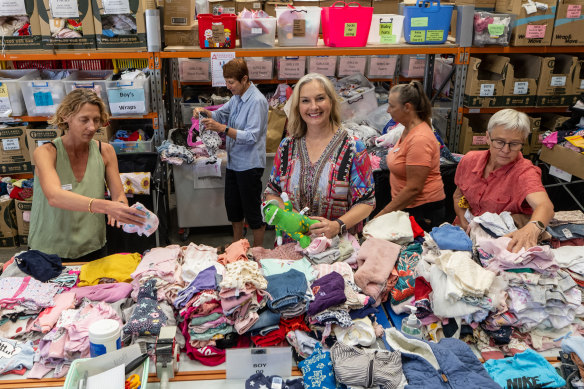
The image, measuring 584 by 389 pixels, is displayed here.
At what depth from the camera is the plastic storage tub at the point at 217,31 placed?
457 cm

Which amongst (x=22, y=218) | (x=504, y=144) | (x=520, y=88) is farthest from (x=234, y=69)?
(x=520, y=88)

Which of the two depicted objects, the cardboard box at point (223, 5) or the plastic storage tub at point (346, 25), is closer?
the plastic storage tub at point (346, 25)

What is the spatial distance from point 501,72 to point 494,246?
336cm

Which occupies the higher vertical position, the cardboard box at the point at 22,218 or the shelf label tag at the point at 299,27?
the shelf label tag at the point at 299,27

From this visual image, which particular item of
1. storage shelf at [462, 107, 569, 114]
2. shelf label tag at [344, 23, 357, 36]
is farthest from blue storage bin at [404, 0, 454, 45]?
storage shelf at [462, 107, 569, 114]

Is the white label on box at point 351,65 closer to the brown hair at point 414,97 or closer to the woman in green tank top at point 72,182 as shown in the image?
the brown hair at point 414,97

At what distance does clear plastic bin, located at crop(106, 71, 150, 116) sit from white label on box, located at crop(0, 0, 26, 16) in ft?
3.08

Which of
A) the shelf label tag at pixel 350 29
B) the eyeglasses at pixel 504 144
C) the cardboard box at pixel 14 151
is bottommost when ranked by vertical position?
the cardboard box at pixel 14 151

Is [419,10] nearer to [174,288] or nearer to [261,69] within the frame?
[261,69]

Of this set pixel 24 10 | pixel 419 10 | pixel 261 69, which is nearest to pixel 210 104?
pixel 261 69

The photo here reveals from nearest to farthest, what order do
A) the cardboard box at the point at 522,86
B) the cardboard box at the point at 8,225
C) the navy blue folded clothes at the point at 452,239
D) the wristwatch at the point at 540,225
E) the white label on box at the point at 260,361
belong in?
the white label on box at the point at 260,361, the navy blue folded clothes at the point at 452,239, the wristwatch at the point at 540,225, the cardboard box at the point at 522,86, the cardboard box at the point at 8,225

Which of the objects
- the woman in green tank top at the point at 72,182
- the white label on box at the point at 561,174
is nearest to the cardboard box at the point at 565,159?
the white label on box at the point at 561,174

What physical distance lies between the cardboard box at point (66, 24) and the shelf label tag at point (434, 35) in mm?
3087

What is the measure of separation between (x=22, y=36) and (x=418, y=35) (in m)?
3.62
